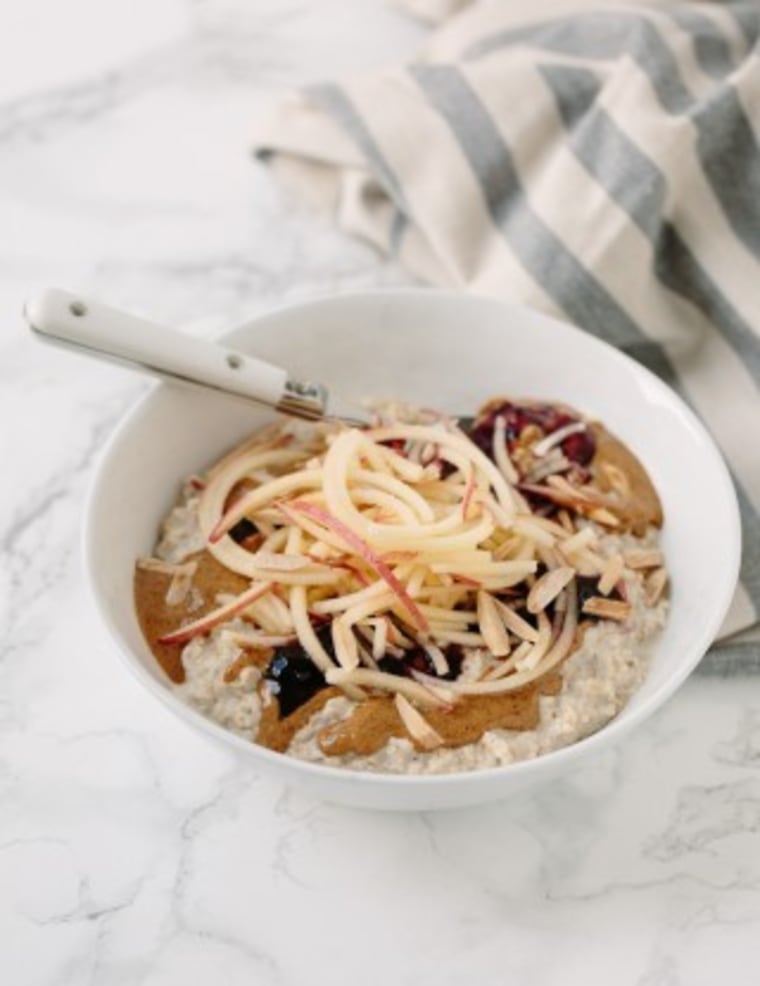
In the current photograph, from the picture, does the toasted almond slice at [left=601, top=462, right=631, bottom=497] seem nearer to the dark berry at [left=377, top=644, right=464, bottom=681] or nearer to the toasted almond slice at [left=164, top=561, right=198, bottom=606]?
the dark berry at [left=377, top=644, right=464, bottom=681]

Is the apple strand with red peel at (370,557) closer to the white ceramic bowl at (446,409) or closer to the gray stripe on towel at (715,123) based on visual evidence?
the white ceramic bowl at (446,409)

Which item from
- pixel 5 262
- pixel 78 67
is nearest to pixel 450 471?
pixel 5 262

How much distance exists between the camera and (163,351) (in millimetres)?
2018

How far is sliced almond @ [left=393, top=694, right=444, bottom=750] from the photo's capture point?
176 cm

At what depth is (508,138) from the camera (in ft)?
8.42

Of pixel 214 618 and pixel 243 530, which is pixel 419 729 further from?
pixel 243 530

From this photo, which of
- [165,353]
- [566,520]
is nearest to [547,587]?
[566,520]

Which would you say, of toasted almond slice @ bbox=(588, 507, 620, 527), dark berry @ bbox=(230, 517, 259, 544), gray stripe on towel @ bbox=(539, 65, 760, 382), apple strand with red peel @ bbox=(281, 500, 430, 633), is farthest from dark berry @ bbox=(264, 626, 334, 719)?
gray stripe on towel @ bbox=(539, 65, 760, 382)

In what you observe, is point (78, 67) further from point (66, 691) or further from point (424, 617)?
point (424, 617)

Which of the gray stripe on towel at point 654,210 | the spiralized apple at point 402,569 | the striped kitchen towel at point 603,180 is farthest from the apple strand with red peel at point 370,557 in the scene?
the gray stripe on towel at point 654,210

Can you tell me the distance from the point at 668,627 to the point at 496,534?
10.7 inches

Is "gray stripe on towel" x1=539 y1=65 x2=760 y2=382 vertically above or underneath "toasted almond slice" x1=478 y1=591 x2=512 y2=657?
above

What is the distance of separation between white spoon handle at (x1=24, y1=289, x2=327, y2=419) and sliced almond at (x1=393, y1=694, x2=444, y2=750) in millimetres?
556

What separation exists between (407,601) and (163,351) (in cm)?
50
